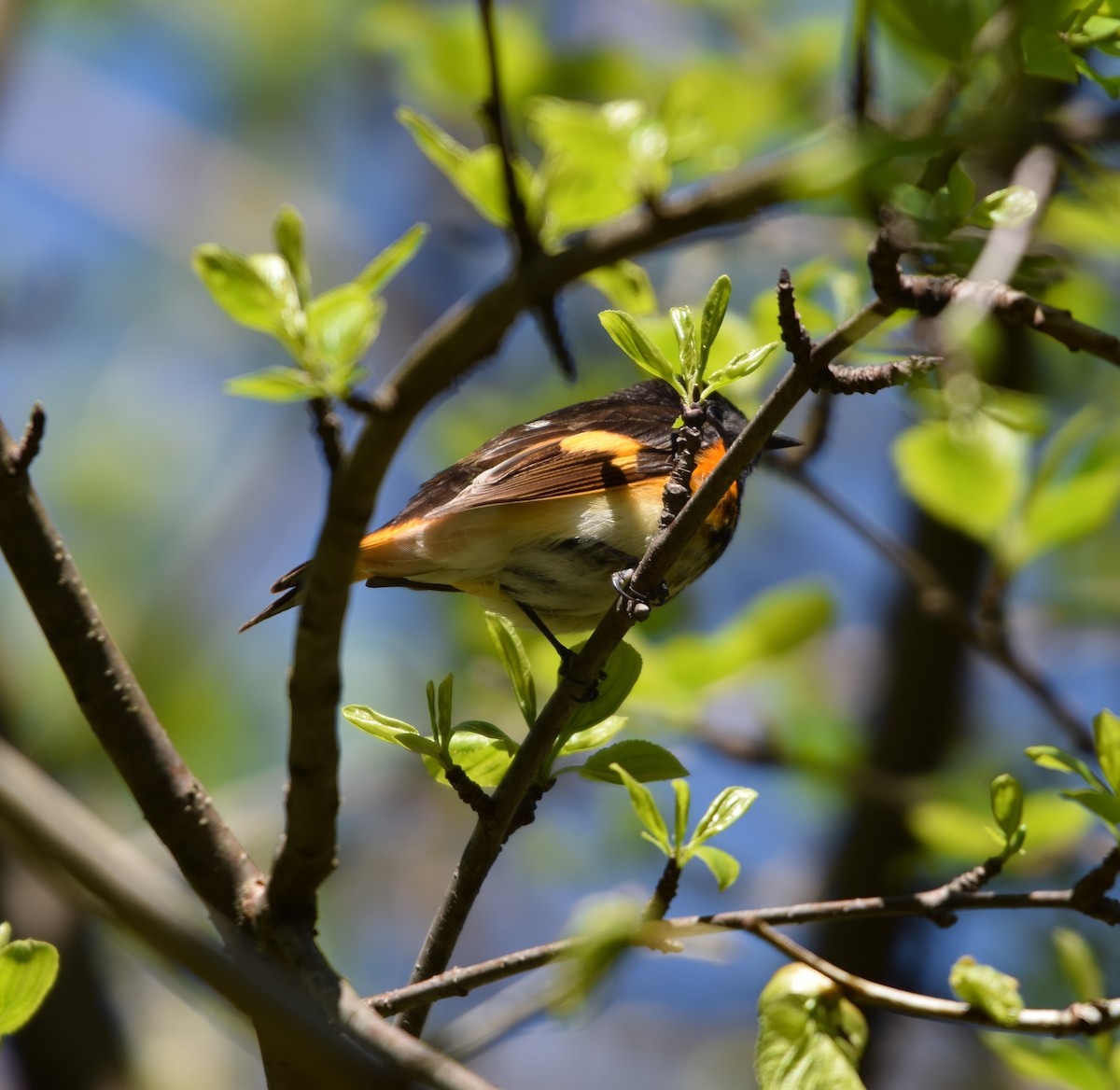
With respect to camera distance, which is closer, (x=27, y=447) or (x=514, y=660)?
(x=27, y=447)

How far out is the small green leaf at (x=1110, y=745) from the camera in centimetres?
178

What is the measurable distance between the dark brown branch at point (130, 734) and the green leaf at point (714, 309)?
993 mm

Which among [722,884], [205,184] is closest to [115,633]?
[205,184]

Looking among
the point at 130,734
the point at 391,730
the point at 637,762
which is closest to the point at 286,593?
the point at 130,734

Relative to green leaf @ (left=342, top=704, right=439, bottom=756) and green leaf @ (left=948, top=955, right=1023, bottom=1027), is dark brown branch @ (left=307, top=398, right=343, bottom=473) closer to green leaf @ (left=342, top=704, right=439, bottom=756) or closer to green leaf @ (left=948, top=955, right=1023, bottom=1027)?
green leaf @ (left=342, top=704, right=439, bottom=756)

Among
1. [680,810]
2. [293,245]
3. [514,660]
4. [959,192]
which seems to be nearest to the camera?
[959,192]

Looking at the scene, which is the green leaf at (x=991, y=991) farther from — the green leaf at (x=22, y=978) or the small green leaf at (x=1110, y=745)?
the green leaf at (x=22, y=978)

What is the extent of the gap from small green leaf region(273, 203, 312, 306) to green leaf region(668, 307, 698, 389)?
1.65ft

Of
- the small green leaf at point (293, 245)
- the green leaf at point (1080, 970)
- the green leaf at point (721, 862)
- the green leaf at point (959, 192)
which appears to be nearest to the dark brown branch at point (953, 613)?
the green leaf at point (1080, 970)

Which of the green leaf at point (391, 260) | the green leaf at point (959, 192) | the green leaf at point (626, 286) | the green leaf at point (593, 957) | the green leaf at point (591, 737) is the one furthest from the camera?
the green leaf at point (626, 286)

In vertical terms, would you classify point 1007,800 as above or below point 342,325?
below

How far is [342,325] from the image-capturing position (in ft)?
5.08

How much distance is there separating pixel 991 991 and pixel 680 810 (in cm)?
47

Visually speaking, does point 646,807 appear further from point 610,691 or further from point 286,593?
point 286,593
